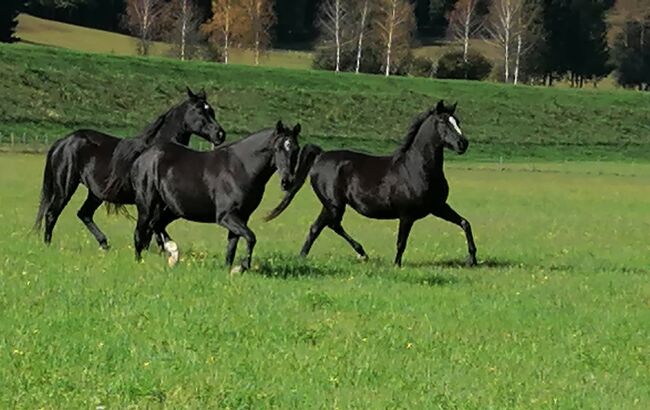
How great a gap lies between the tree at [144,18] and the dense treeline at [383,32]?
6.1 inches

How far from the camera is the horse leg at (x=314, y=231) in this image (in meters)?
18.7

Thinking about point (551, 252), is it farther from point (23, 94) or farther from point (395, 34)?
point (395, 34)

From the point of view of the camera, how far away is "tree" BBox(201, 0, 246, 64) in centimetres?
12054

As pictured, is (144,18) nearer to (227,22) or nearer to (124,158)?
(227,22)

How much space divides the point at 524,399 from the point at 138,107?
207ft

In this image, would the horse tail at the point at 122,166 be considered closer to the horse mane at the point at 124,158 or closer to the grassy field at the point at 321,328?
the horse mane at the point at 124,158

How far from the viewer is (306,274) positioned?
1566 cm

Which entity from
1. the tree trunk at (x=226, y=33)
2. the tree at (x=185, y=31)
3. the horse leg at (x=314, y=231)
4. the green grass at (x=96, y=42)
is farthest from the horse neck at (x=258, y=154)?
the green grass at (x=96, y=42)

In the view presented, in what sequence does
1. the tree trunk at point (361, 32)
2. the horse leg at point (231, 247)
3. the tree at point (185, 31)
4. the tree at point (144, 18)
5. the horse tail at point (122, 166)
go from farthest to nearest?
the tree at point (144, 18), the tree at point (185, 31), the tree trunk at point (361, 32), the horse tail at point (122, 166), the horse leg at point (231, 247)

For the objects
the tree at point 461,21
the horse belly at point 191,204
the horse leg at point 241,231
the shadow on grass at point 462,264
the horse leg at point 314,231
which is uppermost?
the tree at point 461,21

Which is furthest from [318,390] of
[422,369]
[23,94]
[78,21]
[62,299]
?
[78,21]

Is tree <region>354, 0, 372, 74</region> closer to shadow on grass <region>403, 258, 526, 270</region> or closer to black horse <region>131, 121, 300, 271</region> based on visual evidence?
shadow on grass <region>403, 258, 526, 270</region>

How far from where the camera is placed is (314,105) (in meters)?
76.1

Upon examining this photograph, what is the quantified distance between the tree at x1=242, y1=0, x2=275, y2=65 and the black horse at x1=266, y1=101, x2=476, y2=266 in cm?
10130
